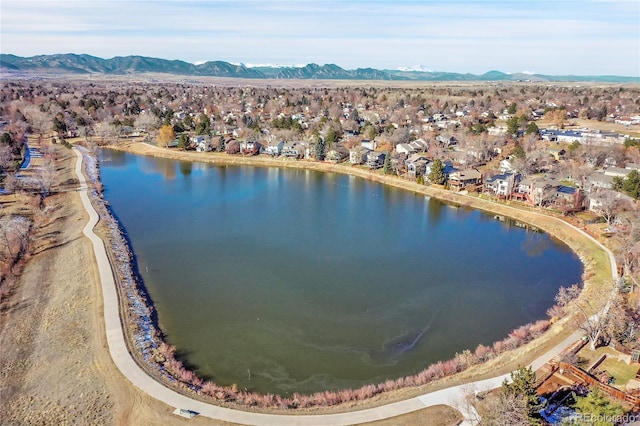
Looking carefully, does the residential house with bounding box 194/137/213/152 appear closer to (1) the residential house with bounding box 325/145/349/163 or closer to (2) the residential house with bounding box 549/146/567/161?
(1) the residential house with bounding box 325/145/349/163

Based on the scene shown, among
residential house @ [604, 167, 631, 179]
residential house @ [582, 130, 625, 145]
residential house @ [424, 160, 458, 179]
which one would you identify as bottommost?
residential house @ [424, 160, 458, 179]

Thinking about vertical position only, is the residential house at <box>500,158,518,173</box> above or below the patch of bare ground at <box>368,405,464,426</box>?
above

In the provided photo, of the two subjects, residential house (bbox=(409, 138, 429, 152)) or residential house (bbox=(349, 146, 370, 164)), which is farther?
residential house (bbox=(409, 138, 429, 152))

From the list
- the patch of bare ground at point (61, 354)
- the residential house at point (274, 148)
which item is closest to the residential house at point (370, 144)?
the residential house at point (274, 148)

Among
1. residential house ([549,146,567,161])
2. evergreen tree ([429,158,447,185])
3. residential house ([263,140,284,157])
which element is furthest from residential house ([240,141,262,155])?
residential house ([549,146,567,161])

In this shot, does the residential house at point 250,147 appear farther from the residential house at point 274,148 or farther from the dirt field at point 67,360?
the dirt field at point 67,360

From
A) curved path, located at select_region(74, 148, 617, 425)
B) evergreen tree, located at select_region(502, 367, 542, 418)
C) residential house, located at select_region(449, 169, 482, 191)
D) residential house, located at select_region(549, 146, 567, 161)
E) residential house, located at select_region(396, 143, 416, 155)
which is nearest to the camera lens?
evergreen tree, located at select_region(502, 367, 542, 418)
